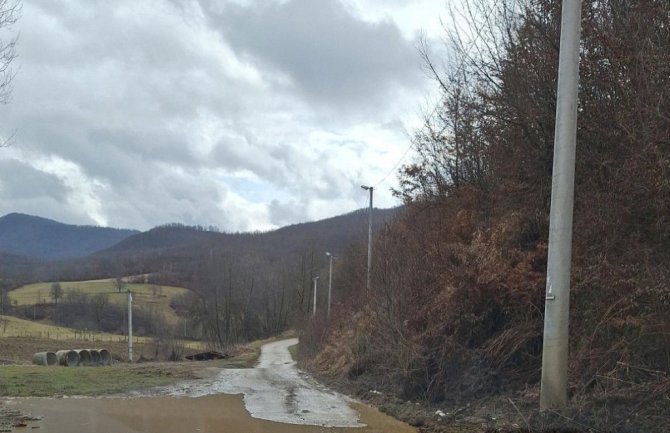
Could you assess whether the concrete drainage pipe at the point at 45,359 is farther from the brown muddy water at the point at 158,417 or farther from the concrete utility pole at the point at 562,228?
the concrete utility pole at the point at 562,228

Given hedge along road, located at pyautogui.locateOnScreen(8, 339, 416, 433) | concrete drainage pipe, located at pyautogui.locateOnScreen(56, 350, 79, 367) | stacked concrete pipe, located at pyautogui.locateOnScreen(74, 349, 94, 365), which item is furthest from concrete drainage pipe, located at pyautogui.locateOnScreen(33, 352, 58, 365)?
hedge along road, located at pyautogui.locateOnScreen(8, 339, 416, 433)

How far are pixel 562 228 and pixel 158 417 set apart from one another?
7907 mm

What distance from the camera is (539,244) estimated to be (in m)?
10.5

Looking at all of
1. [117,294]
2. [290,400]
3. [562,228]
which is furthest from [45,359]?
[117,294]

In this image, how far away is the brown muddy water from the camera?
9555mm

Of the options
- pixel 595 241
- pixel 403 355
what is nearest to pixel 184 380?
pixel 403 355

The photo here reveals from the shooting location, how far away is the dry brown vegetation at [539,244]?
7973mm

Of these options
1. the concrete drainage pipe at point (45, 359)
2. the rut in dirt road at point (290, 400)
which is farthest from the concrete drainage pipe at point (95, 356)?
the rut in dirt road at point (290, 400)

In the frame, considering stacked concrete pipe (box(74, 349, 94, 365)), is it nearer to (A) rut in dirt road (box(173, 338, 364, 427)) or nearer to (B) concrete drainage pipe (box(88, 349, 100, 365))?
(B) concrete drainage pipe (box(88, 349, 100, 365))

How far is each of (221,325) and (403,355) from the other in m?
88.7

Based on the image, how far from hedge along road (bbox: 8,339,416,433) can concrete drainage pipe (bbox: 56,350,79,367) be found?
72.8 ft

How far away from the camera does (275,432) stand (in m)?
9.45

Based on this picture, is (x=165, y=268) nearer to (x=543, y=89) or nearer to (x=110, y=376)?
(x=110, y=376)

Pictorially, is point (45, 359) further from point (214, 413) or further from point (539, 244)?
point (539, 244)
